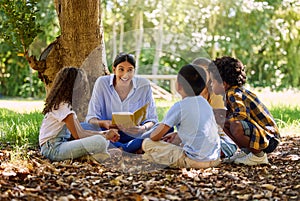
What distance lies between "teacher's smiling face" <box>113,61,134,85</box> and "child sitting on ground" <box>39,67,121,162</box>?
51 centimetres

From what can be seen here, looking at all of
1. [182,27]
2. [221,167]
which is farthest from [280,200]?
[182,27]

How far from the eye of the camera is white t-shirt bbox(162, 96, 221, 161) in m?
3.80

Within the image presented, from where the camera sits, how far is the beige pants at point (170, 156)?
389cm

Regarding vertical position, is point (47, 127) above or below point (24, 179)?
above

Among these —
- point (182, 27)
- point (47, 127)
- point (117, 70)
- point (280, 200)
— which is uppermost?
point (182, 27)

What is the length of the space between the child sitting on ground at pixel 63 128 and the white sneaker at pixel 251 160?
3.47 feet

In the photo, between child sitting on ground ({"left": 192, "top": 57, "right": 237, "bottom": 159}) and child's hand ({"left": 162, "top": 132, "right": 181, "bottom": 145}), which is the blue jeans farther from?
child sitting on ground ({"left": 192, "top": 57, "right": 237, "bottom": 159})

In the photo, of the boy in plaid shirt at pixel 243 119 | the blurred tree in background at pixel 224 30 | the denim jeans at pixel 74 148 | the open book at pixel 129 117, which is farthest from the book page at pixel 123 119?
the blurred tree in background at pixel 224 30

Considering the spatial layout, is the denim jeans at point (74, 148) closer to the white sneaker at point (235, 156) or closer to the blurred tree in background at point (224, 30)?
the white sneaker at point (235, 156)

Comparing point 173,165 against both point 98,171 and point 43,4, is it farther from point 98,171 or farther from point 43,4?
point 43,4

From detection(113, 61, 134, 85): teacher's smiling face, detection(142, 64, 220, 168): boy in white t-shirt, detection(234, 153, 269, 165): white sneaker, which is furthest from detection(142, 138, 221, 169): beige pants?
detection(113, 61, 134, 85): teacher's smiling face

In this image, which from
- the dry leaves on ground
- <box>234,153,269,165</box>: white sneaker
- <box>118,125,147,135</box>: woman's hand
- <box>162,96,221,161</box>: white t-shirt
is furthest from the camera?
<box>118,125,147,135</box>: woman's hand

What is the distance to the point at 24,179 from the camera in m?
3.33

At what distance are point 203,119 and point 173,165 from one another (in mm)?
428
